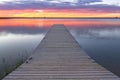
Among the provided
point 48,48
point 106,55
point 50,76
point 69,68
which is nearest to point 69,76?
point 50,76

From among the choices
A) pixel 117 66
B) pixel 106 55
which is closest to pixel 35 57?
pixel 117 66

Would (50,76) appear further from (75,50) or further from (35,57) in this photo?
(75,50)

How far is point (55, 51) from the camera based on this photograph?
34.0 feet

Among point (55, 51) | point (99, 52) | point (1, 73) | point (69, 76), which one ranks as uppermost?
point (69, 76)

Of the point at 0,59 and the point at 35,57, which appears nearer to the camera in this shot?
the point at 35,57

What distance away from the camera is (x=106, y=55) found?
14727mm

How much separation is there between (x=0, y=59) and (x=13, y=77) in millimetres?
7162

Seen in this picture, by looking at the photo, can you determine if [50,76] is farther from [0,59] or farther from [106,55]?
[106,55]

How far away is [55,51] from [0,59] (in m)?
3.85

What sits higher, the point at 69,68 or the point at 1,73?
the point at 69,68

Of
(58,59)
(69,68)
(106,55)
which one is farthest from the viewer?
(106,55)

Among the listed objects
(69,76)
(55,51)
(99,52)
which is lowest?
(99,52)

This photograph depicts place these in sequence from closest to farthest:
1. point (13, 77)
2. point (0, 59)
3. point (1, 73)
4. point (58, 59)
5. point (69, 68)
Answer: point (13, 77) → point (69, 68) → point (58, 59) → point (1, 73) → point (0, 59)

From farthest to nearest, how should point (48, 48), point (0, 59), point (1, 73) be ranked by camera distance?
point (0, 59) → point (48, 48) → point (1, 73)
